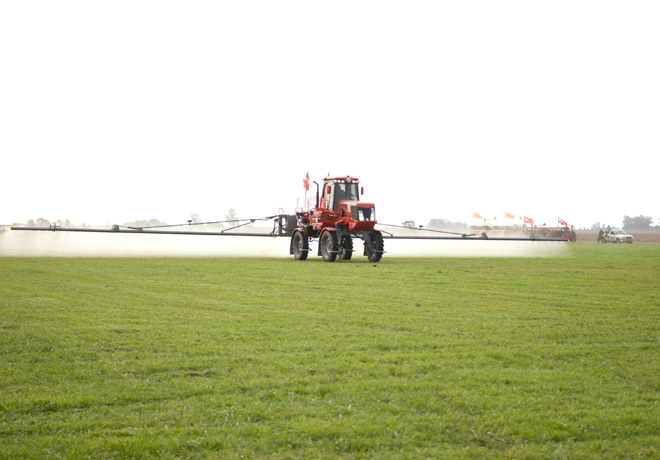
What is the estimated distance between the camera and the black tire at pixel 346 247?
27009mm

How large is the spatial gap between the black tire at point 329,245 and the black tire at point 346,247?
0.72 metres

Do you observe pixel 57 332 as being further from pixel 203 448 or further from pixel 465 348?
pixel 465 348

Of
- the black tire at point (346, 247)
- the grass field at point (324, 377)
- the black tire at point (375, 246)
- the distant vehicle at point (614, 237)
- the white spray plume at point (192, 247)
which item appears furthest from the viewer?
the distant vehicle at point (614, 237)

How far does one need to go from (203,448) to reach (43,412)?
181 cm

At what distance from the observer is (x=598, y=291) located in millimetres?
15516

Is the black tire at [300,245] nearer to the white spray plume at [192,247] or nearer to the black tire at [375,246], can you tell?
the white spray plume at [192,247]

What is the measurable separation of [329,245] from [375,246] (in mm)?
2280

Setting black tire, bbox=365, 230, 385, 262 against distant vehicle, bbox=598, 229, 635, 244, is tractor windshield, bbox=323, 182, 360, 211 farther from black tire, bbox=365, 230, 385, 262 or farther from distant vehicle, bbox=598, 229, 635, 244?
distant vehicle, bbox=598, 229, 635, 244

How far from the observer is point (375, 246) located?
87.6ft

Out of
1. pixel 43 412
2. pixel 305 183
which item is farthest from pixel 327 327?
pixel 305 183

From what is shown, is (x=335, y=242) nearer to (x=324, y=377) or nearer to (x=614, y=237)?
(x=324, y=377)

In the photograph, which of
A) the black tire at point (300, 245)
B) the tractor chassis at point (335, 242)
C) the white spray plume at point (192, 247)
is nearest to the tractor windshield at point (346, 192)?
the tractor chassis at point (335, 242)

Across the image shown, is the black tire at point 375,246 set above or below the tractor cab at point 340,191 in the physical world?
below

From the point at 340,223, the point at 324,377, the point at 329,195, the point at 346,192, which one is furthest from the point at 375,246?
the point at 324,377
